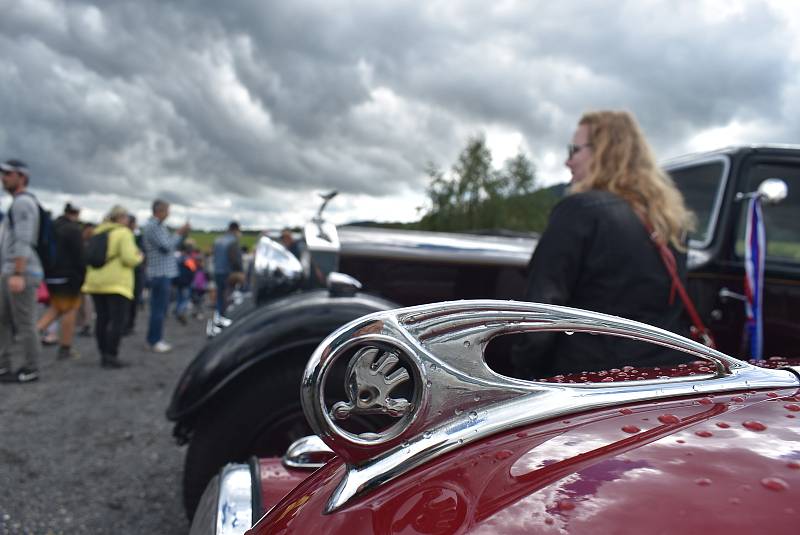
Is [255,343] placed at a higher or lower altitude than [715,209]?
lower

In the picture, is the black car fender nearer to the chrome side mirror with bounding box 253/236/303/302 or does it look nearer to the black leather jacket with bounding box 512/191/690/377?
the chrome side mirror with bounding box 253/236/303/302

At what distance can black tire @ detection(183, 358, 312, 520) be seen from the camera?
2.20 meters

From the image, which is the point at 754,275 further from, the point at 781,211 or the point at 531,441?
the point at 531,441

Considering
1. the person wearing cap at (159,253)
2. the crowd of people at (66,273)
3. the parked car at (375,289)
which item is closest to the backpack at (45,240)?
the crowd of people at (66,273)

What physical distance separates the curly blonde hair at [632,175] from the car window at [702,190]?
1136mm

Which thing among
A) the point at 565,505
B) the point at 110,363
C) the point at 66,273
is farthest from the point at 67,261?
the point at 565,505

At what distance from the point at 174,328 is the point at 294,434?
792 centimetres

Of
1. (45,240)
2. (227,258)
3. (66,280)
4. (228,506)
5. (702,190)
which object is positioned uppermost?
(702,190)

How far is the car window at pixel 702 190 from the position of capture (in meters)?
3.07

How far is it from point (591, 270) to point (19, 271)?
4.60 meters

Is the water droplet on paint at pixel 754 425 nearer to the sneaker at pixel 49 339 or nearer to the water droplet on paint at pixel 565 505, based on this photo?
the water droplet on paint at pixel 565 505

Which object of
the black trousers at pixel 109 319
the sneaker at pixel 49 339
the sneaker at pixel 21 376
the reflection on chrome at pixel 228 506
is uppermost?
the reflection on chrome at pixel 228 506

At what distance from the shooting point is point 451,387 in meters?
0.71

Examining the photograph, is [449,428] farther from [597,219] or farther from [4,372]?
[4,372]
